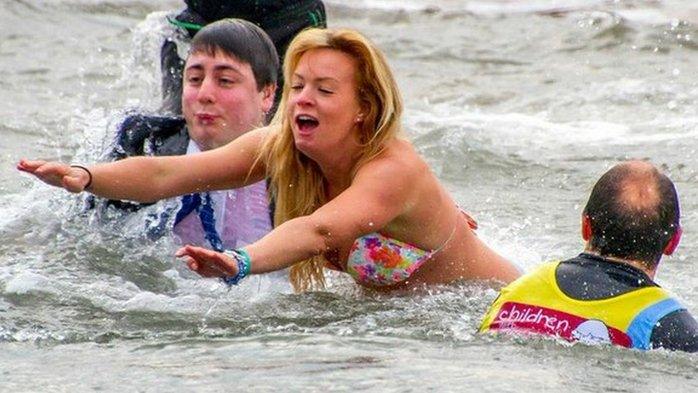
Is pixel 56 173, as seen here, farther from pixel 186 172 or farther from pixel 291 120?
pixel 291 120

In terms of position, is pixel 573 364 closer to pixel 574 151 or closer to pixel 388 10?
pixel 574 151

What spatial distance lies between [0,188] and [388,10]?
316 inches

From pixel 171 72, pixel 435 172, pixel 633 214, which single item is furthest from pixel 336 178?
pixel 435 172

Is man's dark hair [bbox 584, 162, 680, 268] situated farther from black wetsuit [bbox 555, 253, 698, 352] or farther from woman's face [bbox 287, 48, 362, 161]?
woman's face [bbox 287, 48, 362, 161]

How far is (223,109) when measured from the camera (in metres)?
7.10

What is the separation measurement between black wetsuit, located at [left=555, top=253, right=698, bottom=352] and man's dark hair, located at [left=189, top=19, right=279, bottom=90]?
7.31ft

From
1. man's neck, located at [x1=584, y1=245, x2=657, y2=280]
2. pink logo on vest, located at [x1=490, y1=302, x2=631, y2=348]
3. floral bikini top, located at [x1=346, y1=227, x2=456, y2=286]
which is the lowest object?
floral bikini top, located at [x1=346, y1=227, x2=456, y2=286]

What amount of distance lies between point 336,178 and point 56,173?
107 cm

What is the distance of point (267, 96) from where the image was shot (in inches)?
289

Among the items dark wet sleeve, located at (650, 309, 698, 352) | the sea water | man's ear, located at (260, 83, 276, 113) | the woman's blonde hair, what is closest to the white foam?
the sea water

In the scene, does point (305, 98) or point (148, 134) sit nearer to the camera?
point (305, 98)

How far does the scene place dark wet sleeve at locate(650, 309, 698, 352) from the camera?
530 centimetres

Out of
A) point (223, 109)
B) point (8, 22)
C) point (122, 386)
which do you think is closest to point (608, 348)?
point (122, 386)

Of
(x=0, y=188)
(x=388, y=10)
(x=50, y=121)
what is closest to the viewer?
(x=0, y=188)
